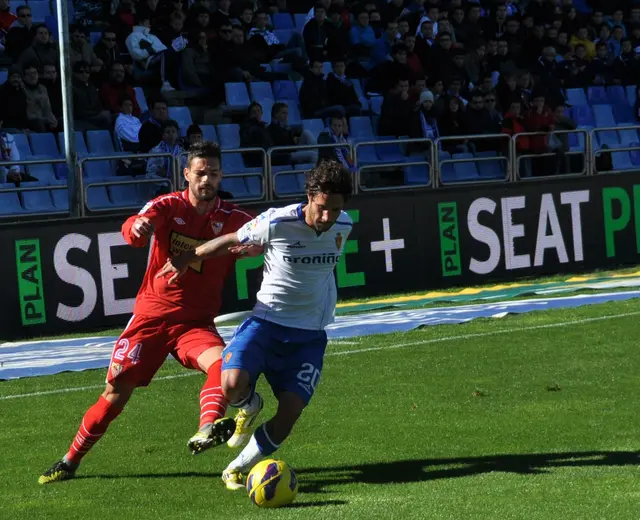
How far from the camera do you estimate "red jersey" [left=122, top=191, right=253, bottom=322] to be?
324 inches

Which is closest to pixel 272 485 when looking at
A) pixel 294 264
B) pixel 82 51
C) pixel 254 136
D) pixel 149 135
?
pixel 294 264

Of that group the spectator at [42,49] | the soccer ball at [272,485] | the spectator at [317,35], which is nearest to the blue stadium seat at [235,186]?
the spectator at [42,49]

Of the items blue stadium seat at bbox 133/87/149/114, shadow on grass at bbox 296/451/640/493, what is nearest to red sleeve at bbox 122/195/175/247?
shadow on grass at bbox 296/451/640/493

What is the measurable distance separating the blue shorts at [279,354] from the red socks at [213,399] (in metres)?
0.18

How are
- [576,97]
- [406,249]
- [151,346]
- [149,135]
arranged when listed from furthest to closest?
[576,97], [406,249], [149,135], [151,346]

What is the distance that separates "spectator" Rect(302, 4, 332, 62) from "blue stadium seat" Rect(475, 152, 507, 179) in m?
3.30

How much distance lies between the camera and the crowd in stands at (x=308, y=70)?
1772cm

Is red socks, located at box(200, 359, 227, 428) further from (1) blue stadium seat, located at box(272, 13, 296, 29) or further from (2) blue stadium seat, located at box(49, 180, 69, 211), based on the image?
(1) blue stadium seat, located at box(272, 13, 296, 29)

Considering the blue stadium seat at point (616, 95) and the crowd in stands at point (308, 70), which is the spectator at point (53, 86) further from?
the blue stadium seat at point (616, 95)

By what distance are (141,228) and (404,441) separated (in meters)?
2.58

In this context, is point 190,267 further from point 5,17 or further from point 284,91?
point 284,91

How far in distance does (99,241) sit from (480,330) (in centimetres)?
483

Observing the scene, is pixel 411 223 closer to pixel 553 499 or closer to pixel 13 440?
pixel 13 440

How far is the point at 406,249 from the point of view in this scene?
18266 mm
